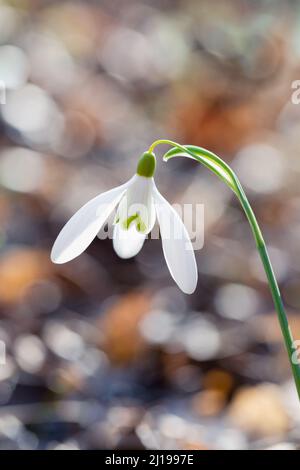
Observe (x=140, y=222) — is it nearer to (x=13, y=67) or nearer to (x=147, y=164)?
(x=147, y=164)

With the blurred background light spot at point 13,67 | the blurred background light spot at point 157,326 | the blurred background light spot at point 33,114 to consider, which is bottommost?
the blurred background light spot at point 157,326

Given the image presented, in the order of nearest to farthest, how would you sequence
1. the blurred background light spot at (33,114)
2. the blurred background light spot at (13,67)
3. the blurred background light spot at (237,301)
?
1. the blurred background light spot at (237,301)
2. the blurred background light spot at (33,114)
3. the blurred background light spot at (13,67)

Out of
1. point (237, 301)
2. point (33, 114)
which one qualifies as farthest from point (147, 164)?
point (33, 114)

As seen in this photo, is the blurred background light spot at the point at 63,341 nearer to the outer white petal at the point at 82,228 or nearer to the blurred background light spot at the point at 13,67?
the outer white petal at the point at 82,228

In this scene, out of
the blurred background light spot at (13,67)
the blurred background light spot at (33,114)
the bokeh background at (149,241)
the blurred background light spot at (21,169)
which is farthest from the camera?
the blurred background light spot at (13,67)

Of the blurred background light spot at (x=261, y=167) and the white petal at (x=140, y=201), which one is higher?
the blurred background light spot at (x=261, y=167)

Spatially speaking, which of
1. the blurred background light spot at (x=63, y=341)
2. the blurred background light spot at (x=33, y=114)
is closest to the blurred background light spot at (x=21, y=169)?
the blurred background light spot at (x=33, y=114)

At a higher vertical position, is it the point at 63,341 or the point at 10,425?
the point at 63,341


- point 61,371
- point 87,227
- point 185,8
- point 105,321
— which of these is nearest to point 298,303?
point 105,321
